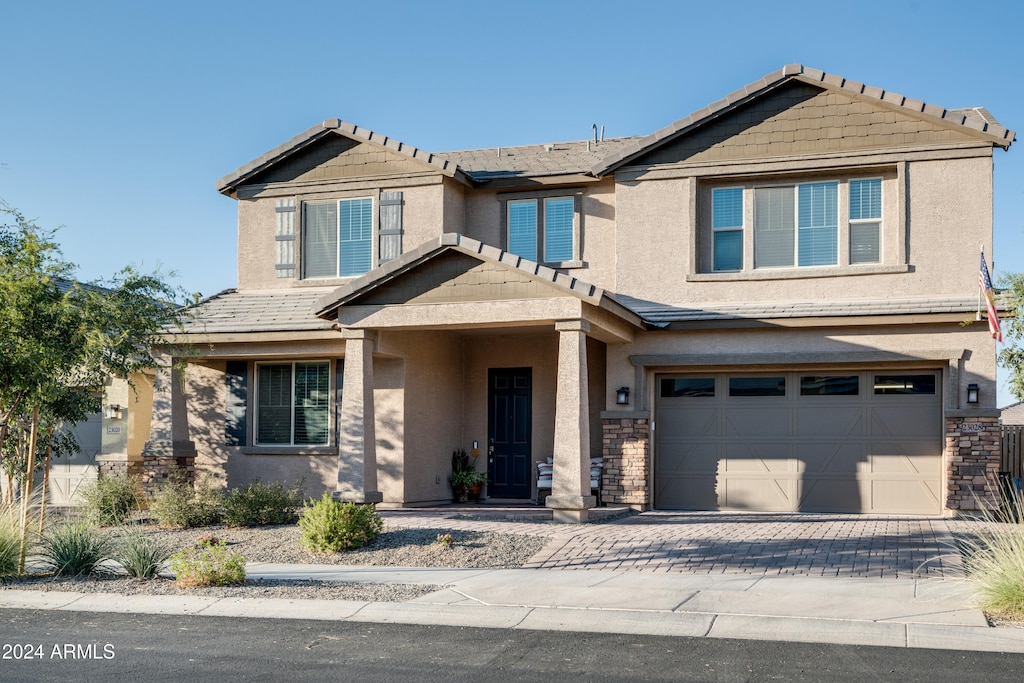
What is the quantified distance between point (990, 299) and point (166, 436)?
1357 centimetres

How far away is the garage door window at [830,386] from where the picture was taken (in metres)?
17.2

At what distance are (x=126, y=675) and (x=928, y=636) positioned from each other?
638 centimetres

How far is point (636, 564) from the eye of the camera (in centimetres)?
1232

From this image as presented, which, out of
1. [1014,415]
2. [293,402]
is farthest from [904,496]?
[1014,415]

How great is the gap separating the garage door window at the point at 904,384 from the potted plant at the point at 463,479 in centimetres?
720

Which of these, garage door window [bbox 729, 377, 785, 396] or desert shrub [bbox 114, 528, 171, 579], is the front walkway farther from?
desert shrub [bbox 114, 528, 171, 579]

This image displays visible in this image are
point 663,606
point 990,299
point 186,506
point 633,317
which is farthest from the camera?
point 633,317

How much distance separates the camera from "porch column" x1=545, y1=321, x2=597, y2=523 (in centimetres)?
→ 1518

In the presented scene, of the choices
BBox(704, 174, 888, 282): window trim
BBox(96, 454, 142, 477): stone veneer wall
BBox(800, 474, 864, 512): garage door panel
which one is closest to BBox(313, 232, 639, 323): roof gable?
BBox(704, 174, 888, 282): window trim

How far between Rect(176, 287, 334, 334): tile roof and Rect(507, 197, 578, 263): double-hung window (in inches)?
145

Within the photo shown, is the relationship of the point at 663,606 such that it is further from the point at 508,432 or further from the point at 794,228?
the point at 508,432

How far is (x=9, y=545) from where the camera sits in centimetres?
1192

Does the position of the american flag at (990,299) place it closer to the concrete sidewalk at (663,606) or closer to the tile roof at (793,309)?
the tile roof at (793,309)

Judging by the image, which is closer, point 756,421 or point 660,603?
point 660,603
